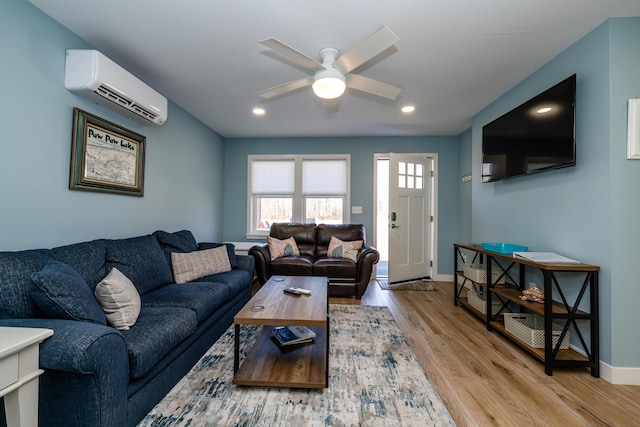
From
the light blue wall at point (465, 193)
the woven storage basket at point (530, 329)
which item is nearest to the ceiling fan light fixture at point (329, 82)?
the woven storage basket at point (530, 329)

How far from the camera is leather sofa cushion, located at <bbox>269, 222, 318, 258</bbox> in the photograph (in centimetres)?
432

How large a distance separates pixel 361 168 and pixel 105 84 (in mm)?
3653

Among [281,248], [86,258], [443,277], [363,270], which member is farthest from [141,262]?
[443,277]

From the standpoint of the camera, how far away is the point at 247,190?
4926 millimetres

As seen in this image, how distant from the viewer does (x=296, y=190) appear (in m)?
4.82

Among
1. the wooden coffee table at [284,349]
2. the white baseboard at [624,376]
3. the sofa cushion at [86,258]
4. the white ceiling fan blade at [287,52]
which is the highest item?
the white ceiling fan blade at [287,52]

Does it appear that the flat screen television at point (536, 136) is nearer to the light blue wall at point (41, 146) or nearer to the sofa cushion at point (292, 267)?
the sofa cushion at point (292, 267)

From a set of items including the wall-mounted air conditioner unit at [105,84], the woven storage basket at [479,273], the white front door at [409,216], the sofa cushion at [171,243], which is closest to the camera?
the wall-mounted air conditioner unit at [105,84]

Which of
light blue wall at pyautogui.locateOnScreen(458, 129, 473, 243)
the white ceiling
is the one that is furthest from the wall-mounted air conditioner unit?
light blue wall at pyautogui.locateOnScreen(458, 129, 473, 243)

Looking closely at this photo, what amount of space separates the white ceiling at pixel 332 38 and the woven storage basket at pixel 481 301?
233cm

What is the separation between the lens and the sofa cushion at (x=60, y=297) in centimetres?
130

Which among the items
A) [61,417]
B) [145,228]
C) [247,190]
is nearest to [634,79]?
[61,417]

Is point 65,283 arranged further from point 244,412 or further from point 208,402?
point 244,412

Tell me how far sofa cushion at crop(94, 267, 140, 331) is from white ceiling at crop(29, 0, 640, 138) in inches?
72.9
